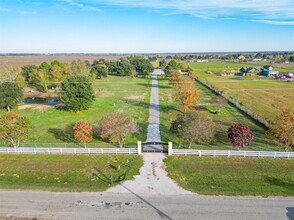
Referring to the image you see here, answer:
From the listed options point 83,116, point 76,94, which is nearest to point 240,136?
point 83,116

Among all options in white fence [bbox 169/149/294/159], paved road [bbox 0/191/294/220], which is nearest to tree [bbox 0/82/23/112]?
paved road [bbox 0/191/294/220]

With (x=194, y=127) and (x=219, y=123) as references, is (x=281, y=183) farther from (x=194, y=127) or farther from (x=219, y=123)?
(x=219, y=123)

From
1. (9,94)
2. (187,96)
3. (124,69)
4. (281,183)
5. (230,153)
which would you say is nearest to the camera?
(281,183)

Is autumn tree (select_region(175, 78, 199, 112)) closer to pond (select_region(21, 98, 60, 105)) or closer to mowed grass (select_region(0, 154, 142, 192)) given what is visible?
mowed grass (select_region(0, 154, 142, 192))

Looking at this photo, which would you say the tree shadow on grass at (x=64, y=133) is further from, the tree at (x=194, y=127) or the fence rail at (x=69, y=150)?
the tree at (x=194, y=127)

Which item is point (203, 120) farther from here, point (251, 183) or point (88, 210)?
point (88, 210)

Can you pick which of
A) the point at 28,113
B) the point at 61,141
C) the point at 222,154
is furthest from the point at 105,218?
the point at 28,113
